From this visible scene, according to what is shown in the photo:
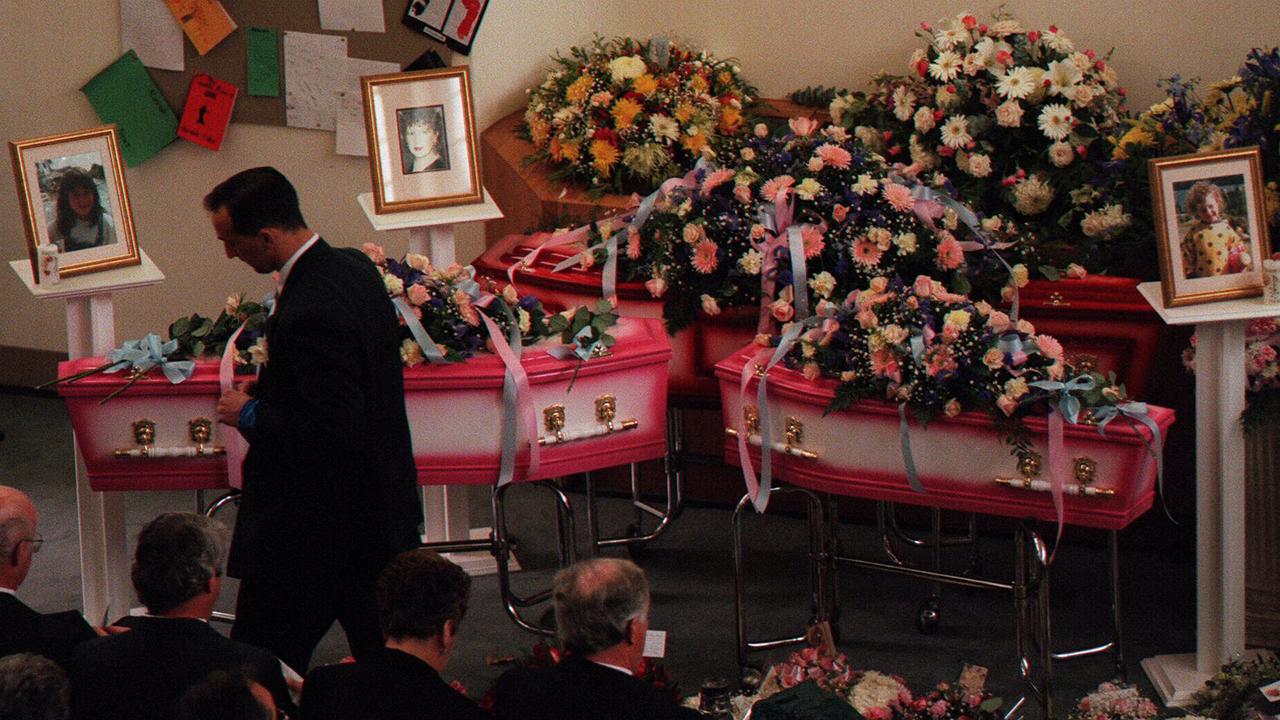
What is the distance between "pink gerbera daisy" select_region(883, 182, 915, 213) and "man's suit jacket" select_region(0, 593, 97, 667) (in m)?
2.60

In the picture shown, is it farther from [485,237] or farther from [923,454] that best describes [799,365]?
[485,237]

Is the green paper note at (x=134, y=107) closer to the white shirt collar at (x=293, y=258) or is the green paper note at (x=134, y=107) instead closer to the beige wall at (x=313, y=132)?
the beige wall at (x=313, y=132)

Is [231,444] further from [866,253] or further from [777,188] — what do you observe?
[866,253]

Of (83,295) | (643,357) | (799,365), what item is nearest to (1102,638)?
(799,365)

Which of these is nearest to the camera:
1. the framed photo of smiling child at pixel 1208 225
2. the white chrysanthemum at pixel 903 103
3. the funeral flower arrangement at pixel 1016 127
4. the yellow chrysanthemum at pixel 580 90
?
the framed photo of smiling child at pixel 1208 225

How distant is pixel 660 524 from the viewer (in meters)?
5.42

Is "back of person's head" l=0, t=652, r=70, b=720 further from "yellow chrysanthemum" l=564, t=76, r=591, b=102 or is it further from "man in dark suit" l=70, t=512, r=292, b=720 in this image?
"yellow chrysanthemum" l=564, t=76, r=591, b=102

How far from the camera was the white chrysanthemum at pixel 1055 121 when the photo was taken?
537 centimetres

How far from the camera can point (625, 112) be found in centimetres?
605

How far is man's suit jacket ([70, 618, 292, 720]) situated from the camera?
2.95m

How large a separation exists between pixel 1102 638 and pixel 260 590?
235cm

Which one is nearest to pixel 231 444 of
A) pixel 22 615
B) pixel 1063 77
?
pixel 22 615

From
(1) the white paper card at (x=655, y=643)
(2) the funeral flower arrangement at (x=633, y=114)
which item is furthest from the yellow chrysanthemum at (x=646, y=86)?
(1) the white paper card at (x=655, y=643)

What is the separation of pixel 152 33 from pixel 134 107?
30 centimetres
